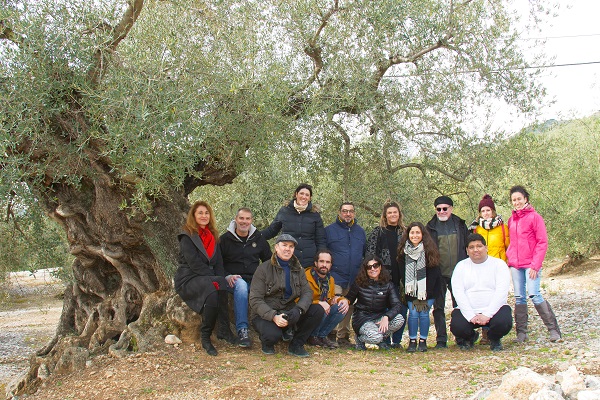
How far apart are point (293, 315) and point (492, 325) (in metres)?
2.59

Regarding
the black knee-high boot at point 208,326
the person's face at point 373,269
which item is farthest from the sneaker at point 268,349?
the person's face at point 373,269

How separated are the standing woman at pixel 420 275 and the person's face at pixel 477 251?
1.50ft

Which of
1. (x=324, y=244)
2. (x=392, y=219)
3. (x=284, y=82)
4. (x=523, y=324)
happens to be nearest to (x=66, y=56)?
(x=284, y=82)

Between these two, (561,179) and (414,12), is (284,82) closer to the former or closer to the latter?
(414,12)

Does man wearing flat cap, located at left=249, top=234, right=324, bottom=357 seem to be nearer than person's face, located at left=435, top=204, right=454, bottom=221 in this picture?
Yes

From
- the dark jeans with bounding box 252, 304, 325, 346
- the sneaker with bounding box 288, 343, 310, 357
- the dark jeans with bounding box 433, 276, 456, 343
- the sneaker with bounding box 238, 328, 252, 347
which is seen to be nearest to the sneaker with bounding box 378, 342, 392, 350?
the dark jeans with bounding box 433, 276, 456, 343

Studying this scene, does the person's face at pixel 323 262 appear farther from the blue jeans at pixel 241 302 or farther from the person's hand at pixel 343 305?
the blue jeans at pixel 241 302

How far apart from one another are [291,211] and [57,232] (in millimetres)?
5057

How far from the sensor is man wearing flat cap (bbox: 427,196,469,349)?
754cm

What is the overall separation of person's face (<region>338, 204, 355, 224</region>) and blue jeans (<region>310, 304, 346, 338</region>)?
1210 mm

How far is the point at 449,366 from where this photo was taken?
20.3ft

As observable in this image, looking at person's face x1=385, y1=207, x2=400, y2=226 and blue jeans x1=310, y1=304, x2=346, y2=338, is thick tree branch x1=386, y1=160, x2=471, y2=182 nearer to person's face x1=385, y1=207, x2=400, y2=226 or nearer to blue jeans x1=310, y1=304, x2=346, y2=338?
person's face x1=385, y1=207, x2=400, y2=226

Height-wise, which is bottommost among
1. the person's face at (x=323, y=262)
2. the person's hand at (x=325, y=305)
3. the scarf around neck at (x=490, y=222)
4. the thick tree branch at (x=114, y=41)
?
the person's hand at (x=325, y=305)

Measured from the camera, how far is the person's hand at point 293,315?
265 inches
